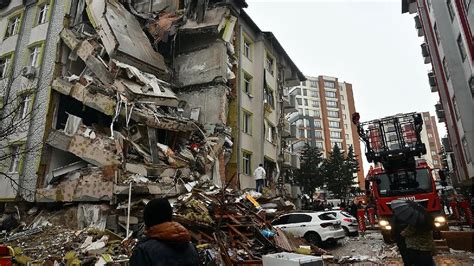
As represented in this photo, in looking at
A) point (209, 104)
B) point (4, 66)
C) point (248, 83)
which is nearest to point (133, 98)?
point (209, 104)

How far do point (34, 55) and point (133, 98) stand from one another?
867 cm

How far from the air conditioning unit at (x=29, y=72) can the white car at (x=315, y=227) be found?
15539 mm

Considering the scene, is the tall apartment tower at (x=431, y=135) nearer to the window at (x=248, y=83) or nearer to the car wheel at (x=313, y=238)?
the window at (x=248, y=83)

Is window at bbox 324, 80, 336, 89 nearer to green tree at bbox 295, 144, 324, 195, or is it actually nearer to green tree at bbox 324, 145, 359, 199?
green tree at bbox 324, 145, 359, 199

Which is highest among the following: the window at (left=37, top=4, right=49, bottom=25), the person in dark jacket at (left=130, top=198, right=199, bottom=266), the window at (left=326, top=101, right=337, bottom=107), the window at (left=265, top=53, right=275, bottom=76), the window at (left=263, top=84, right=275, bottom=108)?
the window at (left=326, top=101, right=337, bottom=107)

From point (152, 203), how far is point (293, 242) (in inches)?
375

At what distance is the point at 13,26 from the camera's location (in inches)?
866

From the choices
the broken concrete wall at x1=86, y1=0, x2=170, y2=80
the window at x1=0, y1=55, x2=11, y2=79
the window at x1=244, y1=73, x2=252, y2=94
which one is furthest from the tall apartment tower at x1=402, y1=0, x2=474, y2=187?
the window at x1=0, y1=55, x2=11, y2=79

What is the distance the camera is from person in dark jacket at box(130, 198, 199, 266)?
7.88 ft

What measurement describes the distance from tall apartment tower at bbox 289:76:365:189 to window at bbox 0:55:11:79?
213ft

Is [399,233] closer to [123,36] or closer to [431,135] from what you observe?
[123,36]

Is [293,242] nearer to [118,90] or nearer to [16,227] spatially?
[118,90]

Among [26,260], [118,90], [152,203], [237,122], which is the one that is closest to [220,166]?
[237,122]

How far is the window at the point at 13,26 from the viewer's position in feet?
70.1
